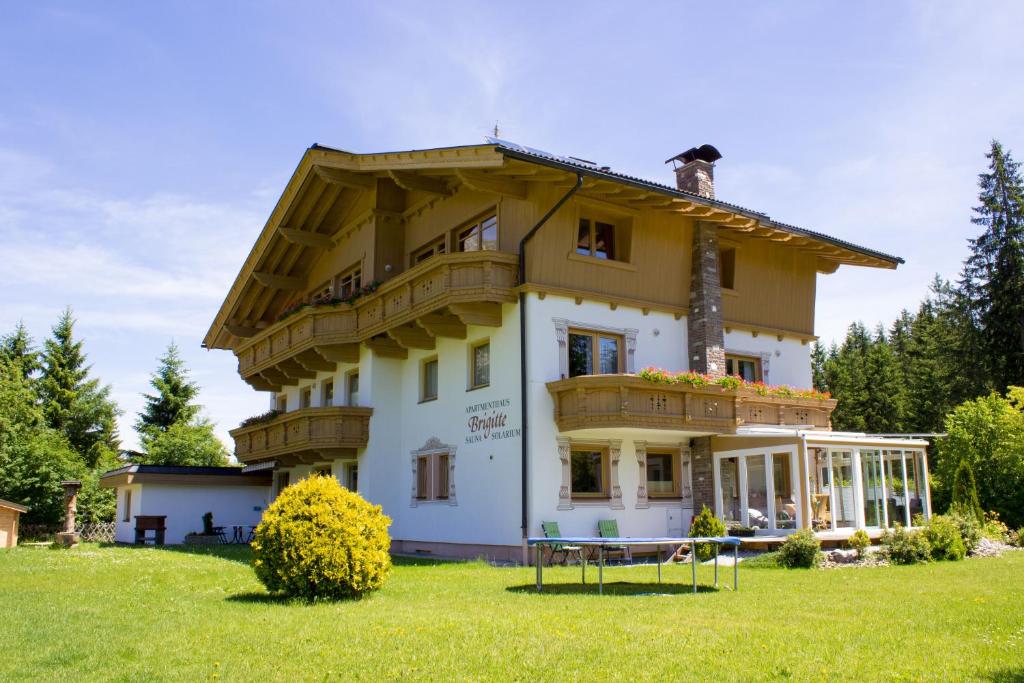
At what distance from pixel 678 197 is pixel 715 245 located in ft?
9.19

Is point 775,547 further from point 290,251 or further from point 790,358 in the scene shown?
point 290,251

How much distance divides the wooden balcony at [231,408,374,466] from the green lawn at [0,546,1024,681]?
9.24 metres

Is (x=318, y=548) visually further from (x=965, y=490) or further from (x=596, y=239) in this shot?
(x=965, y=490)

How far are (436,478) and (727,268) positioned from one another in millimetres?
9509

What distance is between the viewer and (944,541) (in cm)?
1762

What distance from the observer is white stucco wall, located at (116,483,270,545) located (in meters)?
30.4

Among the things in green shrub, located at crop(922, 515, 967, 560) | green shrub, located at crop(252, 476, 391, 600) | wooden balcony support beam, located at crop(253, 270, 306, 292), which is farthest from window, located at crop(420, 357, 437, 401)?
green shrub, located at crop(922, 515, 967, 560)

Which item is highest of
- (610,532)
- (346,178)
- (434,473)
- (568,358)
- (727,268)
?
(346,178)

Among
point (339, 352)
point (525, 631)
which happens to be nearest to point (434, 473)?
point (339, 352)

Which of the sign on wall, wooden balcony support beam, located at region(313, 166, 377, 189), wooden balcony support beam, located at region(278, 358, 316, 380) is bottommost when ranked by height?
the sign on wall

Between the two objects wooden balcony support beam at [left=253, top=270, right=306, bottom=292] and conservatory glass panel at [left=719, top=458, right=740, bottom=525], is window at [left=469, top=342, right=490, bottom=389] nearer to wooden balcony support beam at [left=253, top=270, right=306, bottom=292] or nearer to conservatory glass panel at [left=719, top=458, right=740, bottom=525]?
conservatory glass panel at [left=719, top=458, right=740, bottom=525]

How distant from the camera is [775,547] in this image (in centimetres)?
1841

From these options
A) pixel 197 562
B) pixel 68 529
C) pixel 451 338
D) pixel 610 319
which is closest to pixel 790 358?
pixel 610 319

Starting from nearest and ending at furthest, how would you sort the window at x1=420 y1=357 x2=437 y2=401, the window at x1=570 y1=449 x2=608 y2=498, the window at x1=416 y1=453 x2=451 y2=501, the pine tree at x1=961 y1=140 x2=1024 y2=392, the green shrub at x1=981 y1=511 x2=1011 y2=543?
1. the window at x1=570 y1=449 x2=608 y2=498
2. the green shrub at x1=981 y1=511 x2=1011 y2=543
3. the window at x1=416 y1=453 x2=451 y2=501
4. the window at x1=420 y1=357 x2=437 y2=401
5. the pine tree at x1=961 y1=140 x2=1024 y2=392
